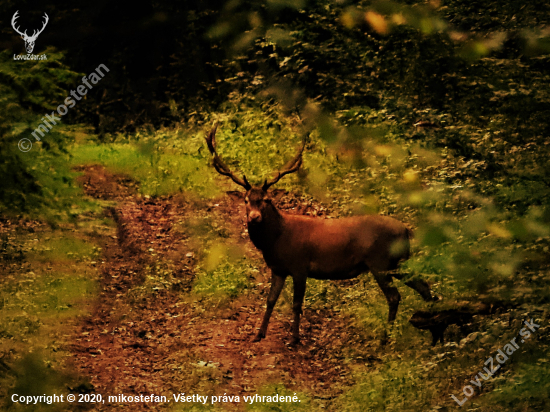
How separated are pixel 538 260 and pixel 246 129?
10990 millimetres

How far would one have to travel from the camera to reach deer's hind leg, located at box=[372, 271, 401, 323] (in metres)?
8.77

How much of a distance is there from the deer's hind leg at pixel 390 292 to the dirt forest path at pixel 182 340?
62cm

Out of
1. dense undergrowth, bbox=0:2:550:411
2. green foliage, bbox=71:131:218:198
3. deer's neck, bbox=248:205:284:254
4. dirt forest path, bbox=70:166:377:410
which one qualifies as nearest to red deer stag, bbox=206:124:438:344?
deer's neck, bbox=248:205:284:254

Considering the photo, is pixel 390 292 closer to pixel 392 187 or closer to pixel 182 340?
pixel 392 187

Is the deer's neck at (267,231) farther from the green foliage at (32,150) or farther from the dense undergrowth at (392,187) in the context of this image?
the green foliage at (32,150)

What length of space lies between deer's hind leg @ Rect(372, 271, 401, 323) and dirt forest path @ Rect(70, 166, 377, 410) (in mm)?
618

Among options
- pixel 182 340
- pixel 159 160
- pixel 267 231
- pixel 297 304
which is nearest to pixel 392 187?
pixel 267 231

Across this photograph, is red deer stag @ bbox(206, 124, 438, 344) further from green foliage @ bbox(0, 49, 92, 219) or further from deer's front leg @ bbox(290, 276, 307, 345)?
green foliage @ bbox(0, 49, 92, 219)

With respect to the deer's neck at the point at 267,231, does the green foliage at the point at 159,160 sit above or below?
above

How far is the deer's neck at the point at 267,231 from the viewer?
342 inches

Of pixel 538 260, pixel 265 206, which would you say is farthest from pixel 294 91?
pixel 538 260

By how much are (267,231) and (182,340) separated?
195 centimetres

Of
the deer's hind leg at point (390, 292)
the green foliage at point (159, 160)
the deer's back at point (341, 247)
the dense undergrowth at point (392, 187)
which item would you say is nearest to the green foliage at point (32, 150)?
the dense undergrowth at point (392, 187)

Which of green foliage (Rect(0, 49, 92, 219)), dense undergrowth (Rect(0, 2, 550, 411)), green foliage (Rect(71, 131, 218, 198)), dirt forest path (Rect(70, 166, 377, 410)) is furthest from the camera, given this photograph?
green foliage (Rect(71, 131, 218, 198))
